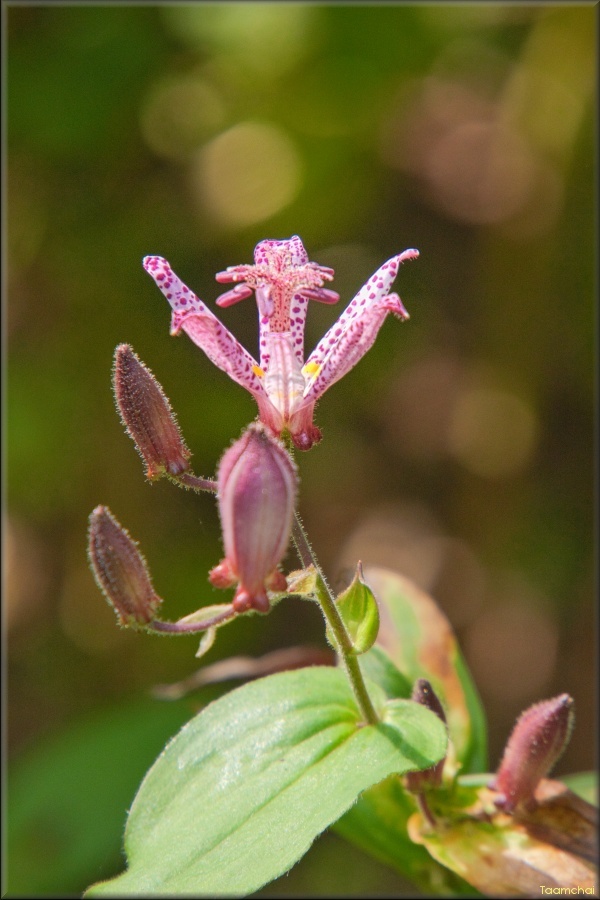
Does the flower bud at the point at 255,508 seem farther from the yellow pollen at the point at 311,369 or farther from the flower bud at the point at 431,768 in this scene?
the flower bud at the point at 431,768

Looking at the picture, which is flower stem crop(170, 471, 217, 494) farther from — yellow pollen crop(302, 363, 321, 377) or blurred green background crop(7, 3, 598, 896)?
blurred green background crop(7, 3, 598, 896)

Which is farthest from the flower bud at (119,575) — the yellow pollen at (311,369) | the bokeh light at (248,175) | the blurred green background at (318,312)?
the bokeh light at (248,175)

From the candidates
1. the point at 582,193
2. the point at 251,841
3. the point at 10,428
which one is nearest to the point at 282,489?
the point at 251,841

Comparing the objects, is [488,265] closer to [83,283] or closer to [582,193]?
[582,193]

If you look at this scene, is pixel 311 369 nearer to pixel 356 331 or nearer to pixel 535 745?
pixel 356 331

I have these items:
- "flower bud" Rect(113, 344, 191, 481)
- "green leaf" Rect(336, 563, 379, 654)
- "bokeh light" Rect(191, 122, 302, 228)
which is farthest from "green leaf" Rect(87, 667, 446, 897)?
"bokeh light" Rect(191, 122, 302, 228)
